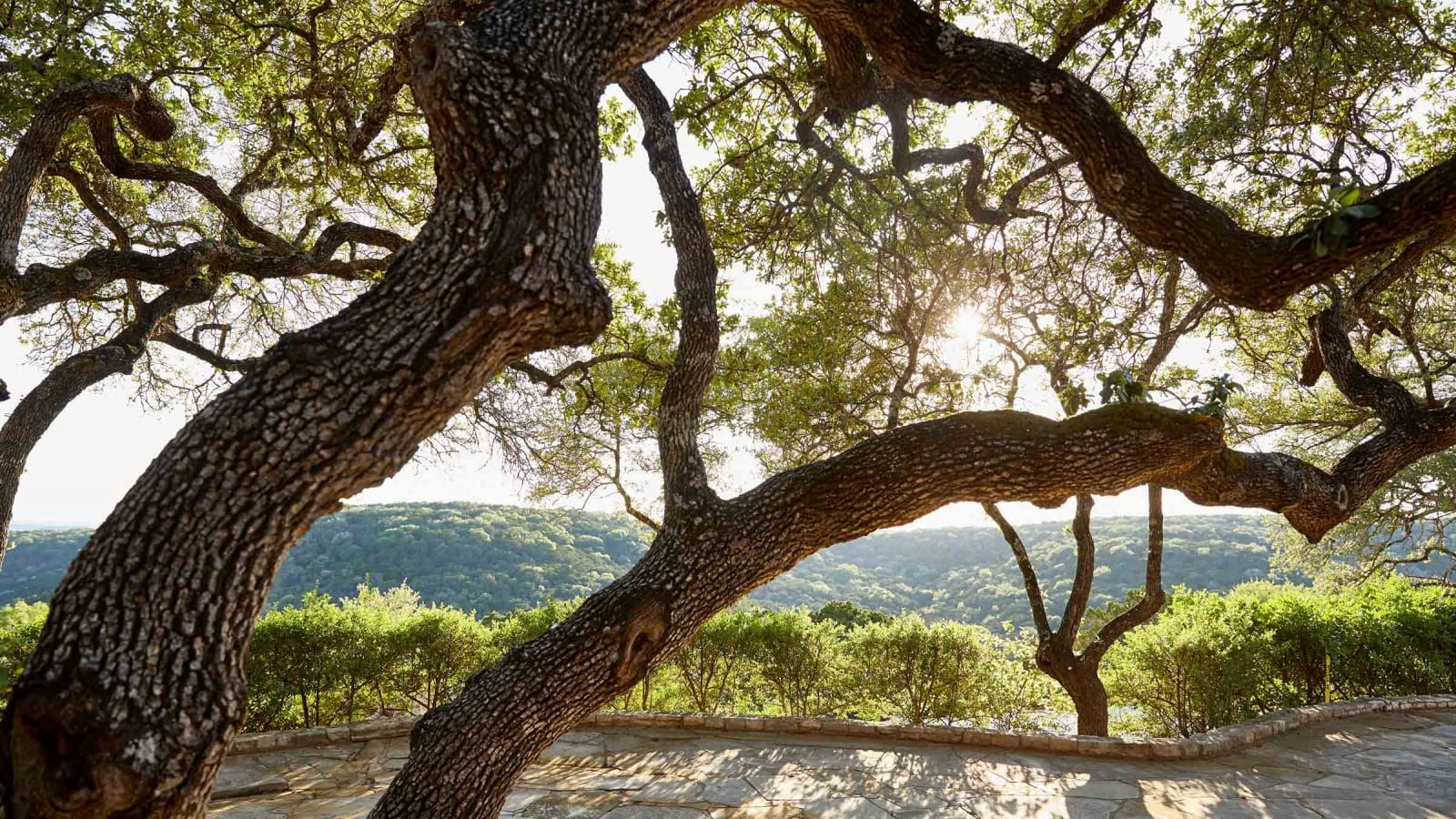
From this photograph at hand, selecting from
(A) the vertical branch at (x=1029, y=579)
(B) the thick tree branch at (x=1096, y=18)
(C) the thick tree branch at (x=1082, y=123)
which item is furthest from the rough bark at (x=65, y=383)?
(A) the vertical branch at (x=1029, y=579)

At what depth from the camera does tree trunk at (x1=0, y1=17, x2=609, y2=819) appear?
126 cm

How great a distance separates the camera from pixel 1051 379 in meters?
7.09

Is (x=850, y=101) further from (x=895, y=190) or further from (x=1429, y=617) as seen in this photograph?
(x=1429, y=617)

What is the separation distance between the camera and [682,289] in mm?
3447

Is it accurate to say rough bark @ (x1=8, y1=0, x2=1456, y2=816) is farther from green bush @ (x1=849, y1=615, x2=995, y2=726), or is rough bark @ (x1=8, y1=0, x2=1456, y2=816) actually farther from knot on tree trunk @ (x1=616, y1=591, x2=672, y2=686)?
green bush @ (x1=849, y1=615, x2=995, y2=726)

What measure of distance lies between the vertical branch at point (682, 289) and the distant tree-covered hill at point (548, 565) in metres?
21.3

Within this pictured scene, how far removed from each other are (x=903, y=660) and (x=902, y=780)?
293 centimetres

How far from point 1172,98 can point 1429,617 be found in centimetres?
645

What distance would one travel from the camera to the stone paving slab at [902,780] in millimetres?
4395

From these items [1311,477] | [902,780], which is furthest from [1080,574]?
[1311,477]

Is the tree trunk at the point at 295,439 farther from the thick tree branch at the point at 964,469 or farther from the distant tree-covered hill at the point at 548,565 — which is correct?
the distant tree-covered hill at the point at 548,565

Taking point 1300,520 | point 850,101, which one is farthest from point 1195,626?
point 850,101

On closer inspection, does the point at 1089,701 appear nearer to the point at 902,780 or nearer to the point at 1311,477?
the point at 902,780

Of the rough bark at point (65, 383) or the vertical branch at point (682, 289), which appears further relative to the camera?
the rough bark at point (65, 383)
